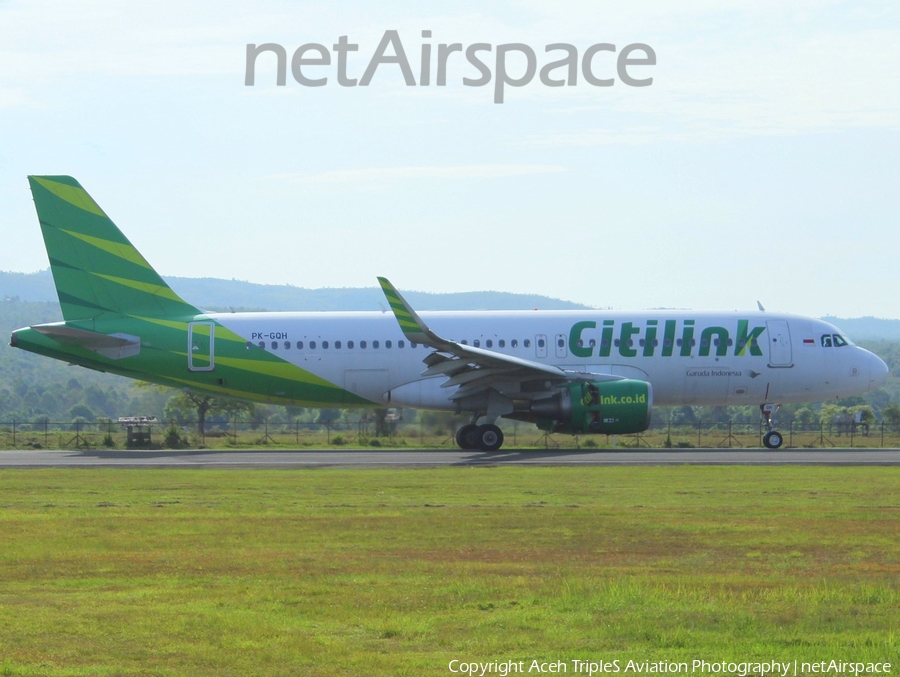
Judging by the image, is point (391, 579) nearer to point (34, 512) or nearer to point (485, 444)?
point (34, 512)

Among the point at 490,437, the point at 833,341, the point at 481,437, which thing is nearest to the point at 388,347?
the point at 481,437

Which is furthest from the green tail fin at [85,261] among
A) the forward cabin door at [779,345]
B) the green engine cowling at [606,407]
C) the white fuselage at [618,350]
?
the forward cabin door at [779,345]

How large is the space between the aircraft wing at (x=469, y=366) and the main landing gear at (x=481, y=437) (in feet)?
3.60

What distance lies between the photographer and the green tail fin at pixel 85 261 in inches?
1524

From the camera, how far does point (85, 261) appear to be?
1528 inches

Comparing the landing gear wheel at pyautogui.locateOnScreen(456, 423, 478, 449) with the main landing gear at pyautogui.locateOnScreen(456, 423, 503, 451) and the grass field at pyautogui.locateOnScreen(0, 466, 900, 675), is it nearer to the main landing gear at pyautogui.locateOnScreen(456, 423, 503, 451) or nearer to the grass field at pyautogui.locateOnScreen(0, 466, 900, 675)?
the main landing gear at pyautogui.locateOnScreen(456, 423, 503, 451)

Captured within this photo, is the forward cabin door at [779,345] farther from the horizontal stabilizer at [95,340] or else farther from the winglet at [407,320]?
the horizontal stabilizer at [95,340]

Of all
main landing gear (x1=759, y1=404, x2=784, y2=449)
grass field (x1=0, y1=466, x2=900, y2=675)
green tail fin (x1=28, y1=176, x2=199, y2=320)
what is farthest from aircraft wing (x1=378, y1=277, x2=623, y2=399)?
grass field (x1=0, y1=466, x2=900, y2=675)

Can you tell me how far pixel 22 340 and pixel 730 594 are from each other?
30774 mm

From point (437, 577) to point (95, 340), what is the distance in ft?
89.6

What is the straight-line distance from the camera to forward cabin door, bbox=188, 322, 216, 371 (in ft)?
126

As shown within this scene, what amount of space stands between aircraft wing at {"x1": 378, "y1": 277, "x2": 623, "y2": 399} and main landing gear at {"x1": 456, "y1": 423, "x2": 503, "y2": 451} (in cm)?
110

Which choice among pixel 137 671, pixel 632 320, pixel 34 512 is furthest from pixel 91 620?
pixel 632 320

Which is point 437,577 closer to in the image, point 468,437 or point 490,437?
point 490,437
